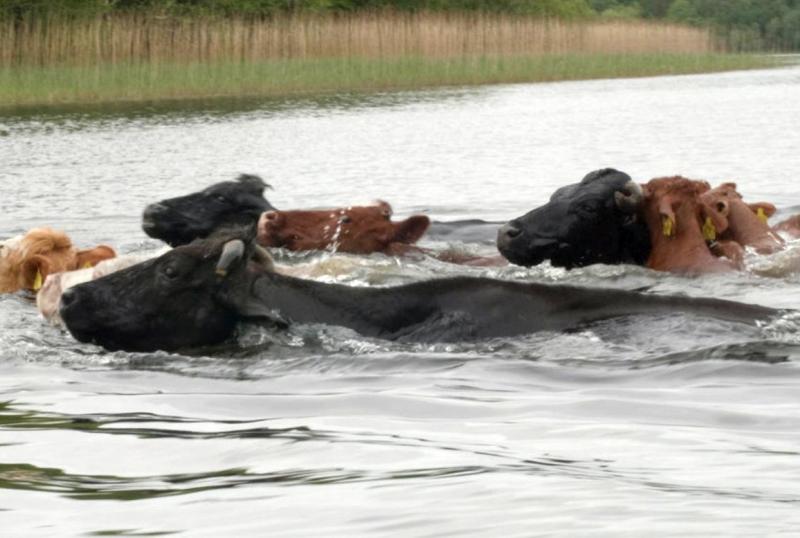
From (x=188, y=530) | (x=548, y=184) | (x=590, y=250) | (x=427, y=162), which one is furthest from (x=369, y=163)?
(x=188, y=530)

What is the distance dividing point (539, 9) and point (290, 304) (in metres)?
62.6

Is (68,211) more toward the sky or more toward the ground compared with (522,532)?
more toward the ground

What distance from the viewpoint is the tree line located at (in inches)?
1710

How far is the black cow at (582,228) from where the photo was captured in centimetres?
999

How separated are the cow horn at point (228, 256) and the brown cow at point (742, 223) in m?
3.64

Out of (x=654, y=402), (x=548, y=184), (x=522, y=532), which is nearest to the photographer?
(x=522, y=532)

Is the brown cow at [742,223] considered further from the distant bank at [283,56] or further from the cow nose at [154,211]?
the distant bank at [283,56]

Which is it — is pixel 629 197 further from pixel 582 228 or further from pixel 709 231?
pixel 709 231

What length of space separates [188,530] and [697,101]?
105ft

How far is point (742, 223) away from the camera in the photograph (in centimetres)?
1060

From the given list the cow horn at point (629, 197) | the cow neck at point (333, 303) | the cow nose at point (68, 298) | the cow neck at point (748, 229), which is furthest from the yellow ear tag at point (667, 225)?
the cow nose at point (68, 298)

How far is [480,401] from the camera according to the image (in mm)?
6781

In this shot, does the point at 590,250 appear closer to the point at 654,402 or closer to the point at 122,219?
the point at 654,402

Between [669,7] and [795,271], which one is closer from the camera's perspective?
[795,271]
